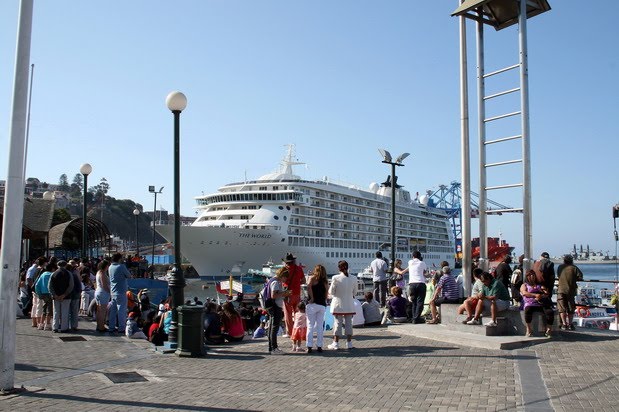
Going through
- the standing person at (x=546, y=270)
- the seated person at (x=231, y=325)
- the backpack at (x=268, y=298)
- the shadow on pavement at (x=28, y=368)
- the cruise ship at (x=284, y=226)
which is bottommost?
the shadow on pavement at (x=28, y=368)

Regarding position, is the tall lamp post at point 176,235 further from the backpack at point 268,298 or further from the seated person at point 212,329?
the backpack at point 268,298

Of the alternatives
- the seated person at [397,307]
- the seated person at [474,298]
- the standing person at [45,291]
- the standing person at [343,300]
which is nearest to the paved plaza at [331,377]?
the standing person at [343,300]

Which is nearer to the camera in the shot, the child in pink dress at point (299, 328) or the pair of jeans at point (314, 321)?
the pair of jeans at point (314, 321)

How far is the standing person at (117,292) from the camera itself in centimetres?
1173

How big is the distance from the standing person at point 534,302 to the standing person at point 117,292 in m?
7.91

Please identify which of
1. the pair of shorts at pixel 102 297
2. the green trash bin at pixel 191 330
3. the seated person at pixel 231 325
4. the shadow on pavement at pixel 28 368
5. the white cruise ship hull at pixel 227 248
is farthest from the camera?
the white cruise ship hull at pixel 227 248

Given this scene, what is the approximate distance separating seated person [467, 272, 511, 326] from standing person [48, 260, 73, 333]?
323 inches

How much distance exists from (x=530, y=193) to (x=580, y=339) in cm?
284

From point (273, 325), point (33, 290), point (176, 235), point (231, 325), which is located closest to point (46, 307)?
point (33, 290)

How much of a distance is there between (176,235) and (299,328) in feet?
8.92

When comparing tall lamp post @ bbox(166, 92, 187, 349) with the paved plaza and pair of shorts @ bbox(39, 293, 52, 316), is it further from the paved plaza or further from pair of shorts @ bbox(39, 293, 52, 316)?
pair of shorts @ bbox(39, 293, 52, 316)

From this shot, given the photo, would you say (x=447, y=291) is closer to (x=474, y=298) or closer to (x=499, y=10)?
(x=474, y=298)

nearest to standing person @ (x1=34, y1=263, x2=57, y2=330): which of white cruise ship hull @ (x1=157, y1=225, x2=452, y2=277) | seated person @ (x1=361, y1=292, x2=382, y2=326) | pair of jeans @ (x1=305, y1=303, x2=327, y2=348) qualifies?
pair of jeans @ (x1=305, y1=303, x2=327, y2=348)

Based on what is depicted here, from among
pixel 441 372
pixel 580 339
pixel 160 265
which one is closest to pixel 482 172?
pixel 580 339
